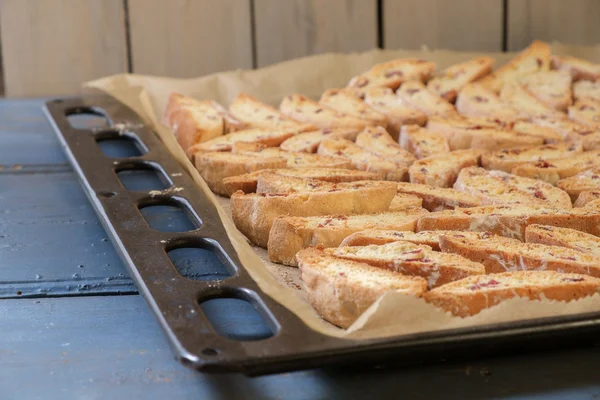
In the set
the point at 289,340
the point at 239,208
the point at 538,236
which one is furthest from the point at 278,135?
the point at 289,340

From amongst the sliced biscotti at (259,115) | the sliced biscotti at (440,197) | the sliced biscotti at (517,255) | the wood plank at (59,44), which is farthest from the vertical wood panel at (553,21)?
the sliced biscotti at (517,255)

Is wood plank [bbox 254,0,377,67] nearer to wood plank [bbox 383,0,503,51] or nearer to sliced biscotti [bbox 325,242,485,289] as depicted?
wood plank [bbox 383,0,503,51]

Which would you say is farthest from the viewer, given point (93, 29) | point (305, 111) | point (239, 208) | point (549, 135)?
point (93, 29)

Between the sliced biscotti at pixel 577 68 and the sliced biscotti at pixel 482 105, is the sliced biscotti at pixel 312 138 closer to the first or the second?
the sliced biscotti at pixel 482 105

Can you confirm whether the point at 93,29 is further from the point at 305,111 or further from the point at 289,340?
the point at 289,340

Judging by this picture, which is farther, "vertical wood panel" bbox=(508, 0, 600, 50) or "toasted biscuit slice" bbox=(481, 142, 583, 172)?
"vertical wood panel" bbox=(508, 0, 600, 50)

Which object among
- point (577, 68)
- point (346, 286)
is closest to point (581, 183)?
point (346, 286)

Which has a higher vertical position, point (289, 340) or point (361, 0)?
point (361, 0)

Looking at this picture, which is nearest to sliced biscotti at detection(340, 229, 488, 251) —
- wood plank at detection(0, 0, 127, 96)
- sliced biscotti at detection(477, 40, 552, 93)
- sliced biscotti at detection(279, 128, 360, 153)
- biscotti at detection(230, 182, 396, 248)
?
biscotti at detection(230, 182, 396, 248)
